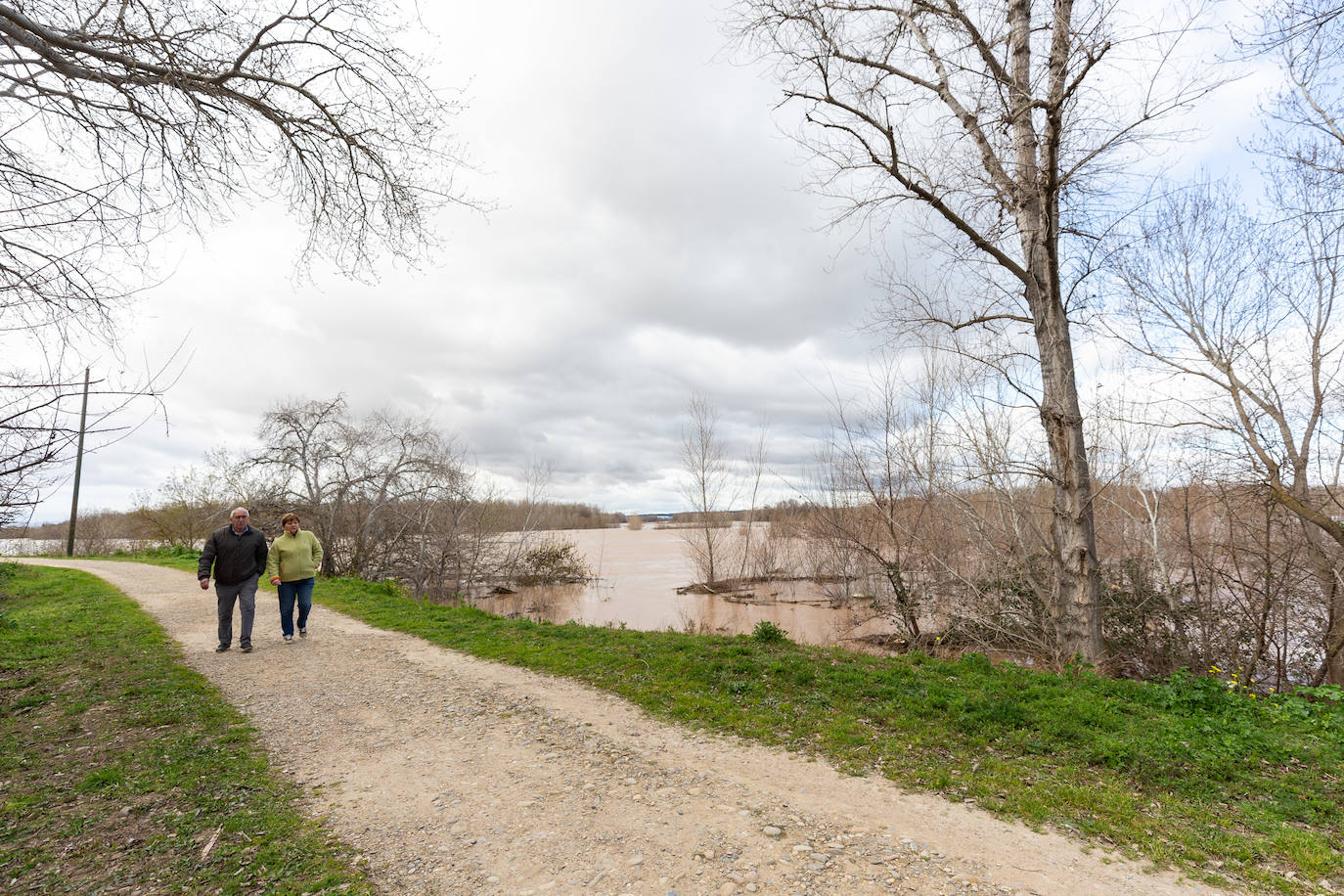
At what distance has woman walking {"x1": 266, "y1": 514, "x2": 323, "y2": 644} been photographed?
8.56 metres

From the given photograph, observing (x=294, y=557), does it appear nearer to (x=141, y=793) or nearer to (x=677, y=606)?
(x=141, y=793)

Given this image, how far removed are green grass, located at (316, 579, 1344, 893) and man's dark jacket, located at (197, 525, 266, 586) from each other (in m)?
3.75

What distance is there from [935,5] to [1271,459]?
7210 millimetres

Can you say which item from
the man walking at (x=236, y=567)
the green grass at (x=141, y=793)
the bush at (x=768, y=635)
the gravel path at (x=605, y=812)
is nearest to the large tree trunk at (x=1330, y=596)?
the bush at (x=768, y=635)

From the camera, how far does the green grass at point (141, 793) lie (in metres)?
3.08

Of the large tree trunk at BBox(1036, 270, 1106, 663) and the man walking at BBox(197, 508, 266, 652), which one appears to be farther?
the man walking at BBox(197, 508, 266, 652)

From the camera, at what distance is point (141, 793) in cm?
394

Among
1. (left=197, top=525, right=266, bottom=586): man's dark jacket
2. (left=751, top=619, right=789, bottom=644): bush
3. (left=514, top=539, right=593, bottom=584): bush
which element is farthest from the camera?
(left=514, top=539, right=593, bottom=584): bush

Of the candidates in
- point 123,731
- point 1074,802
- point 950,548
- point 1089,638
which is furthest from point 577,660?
point 950,548

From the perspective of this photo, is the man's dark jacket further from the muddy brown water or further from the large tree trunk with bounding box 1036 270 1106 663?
the large tree trunk with bounding box 1036 270 1106 663

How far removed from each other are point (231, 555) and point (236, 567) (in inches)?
7.1

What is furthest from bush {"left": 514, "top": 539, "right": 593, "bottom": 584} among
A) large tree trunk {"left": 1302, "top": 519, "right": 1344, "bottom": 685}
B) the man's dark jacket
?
large tree trunk {"left": 1302, "top": 519, "right": 1344, "bottom": 685}

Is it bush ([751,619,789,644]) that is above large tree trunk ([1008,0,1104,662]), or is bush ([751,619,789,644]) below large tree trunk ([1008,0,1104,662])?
below

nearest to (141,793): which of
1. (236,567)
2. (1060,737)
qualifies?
(236,567)
